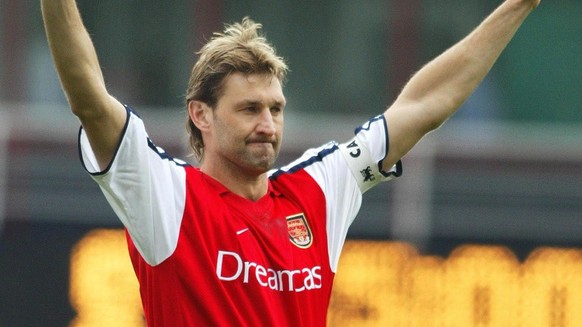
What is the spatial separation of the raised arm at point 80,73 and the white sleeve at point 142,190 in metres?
0.07

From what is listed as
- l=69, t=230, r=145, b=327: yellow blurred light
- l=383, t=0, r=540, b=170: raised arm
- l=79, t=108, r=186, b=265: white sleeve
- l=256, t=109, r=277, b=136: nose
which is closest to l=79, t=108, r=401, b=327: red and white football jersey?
l=79, t=108, r=186, b=265: white sleeve

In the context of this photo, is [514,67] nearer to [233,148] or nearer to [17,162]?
[17,162]

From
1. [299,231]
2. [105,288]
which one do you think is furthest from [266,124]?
[105,288]

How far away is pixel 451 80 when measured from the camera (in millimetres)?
5234

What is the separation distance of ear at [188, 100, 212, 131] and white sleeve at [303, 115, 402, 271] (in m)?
0.41

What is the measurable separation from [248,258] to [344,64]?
8.14m

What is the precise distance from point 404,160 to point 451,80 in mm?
5043

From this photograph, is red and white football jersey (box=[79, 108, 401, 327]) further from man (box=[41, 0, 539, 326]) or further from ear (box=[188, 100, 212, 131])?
ear (box=[188, 100, 212, 131])

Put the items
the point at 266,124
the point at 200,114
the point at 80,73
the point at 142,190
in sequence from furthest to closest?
the point at 200,114 < the point at 266,124 < the point at 142,190 < the point at 80,73

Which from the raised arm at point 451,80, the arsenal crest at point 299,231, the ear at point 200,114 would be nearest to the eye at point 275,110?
the ear at point 200,114

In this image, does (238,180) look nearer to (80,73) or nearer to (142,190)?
(142,190)

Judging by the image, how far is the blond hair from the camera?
495 centimetres

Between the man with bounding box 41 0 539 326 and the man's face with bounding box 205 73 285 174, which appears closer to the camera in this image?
the man with bounding box 41 0 539 326

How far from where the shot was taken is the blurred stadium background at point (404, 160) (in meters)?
9.01
